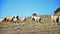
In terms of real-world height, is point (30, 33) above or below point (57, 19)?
below

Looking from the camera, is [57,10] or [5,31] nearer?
[5,31]

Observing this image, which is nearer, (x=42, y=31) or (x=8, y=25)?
(x=42, y=31)

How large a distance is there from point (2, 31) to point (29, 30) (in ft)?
9.93

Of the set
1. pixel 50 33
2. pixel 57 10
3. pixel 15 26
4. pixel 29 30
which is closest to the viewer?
pixel 50 33

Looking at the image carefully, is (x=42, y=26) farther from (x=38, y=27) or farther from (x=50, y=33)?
(x=50, y=33)

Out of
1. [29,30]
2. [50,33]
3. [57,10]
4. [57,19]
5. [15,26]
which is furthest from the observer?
[57,10]

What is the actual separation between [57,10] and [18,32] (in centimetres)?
1081

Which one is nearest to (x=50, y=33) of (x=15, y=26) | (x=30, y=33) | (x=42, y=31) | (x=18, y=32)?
(x=42, y=31)

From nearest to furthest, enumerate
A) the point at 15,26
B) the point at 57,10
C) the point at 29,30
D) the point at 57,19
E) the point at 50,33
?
1. the point at 50,33
2. the point at 29,30
3. the point at 15,26
4. the point at 57,19
5. the point at 57,10

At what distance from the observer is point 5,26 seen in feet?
57.0

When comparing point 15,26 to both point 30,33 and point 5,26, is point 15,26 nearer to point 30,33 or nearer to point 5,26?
point 5,26

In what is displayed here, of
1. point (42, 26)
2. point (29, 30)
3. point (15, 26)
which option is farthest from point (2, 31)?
point (42, 26)

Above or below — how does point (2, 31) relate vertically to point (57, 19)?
below

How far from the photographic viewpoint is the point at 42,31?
1509 centimetres
